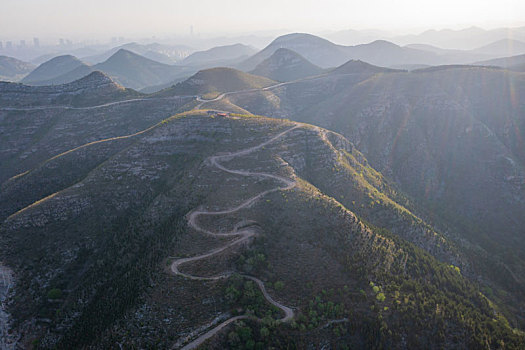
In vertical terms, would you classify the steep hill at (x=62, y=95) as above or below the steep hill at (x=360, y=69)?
below

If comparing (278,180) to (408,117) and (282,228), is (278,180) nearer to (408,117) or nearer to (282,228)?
(282,228)

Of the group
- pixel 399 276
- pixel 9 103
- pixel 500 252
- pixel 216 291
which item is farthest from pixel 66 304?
pixel 9 103

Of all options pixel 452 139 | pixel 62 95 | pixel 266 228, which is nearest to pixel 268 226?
pixel 266 228

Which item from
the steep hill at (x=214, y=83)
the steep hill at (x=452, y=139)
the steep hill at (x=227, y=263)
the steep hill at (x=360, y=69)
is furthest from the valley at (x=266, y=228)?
the steep hill at (x=360, y=69)

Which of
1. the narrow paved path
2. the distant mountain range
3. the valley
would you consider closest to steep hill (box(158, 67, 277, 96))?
the distant mountain range

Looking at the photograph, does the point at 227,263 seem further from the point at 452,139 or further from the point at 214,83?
the point at 214,83

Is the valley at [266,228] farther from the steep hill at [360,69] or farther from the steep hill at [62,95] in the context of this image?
the steep hill at [360,69]

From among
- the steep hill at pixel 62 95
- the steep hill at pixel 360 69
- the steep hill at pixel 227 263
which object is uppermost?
the steep hill at pixel 360 69
